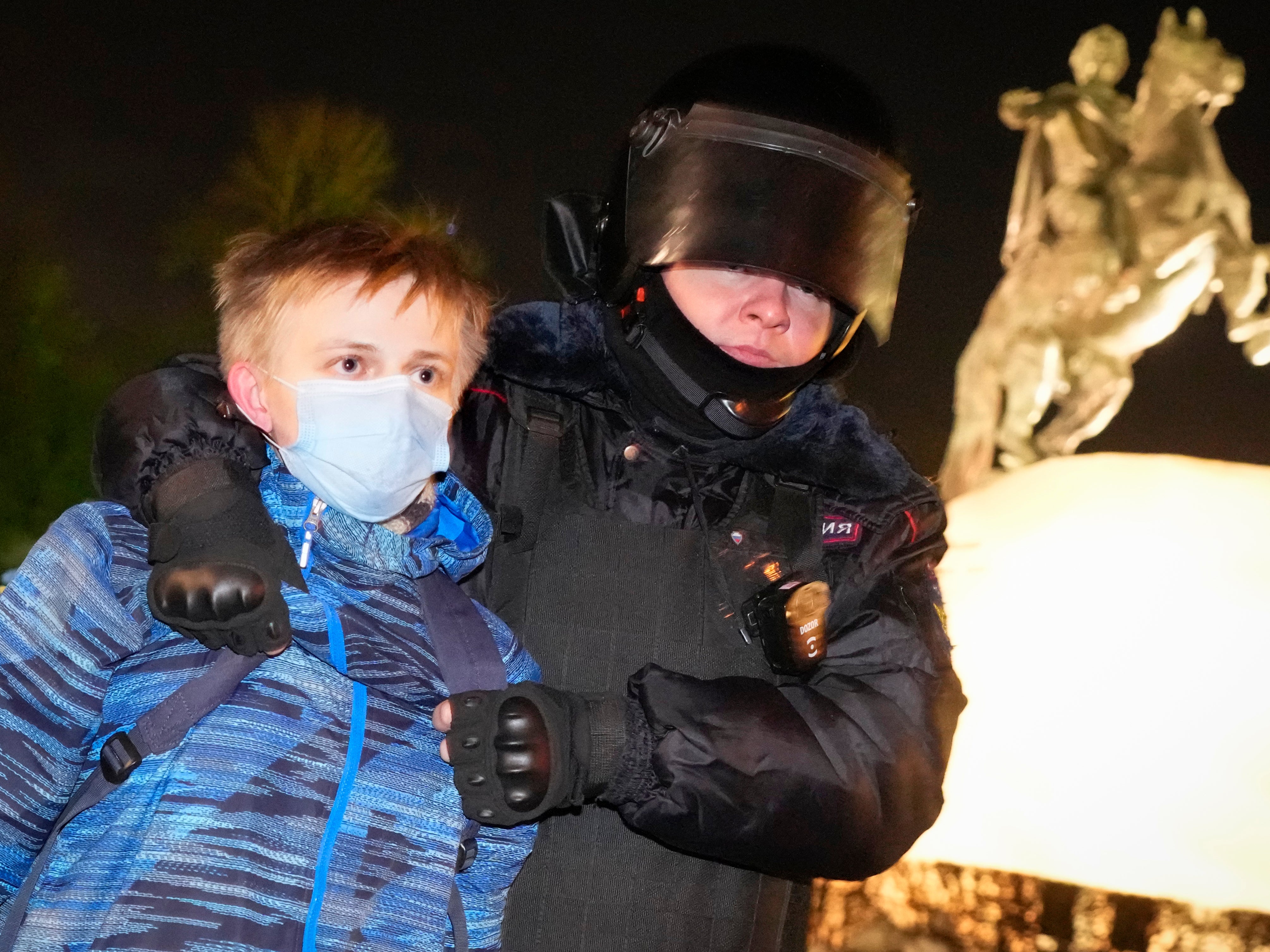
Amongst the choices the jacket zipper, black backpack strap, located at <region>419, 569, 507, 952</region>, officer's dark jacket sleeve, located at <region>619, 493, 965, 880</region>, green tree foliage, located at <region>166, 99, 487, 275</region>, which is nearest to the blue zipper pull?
the jacket zipper

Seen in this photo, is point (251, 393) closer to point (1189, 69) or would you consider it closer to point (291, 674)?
point (291, 674)

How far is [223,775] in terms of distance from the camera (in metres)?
0.93

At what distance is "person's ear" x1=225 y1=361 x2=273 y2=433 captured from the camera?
1122mm

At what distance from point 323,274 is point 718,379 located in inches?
19.4

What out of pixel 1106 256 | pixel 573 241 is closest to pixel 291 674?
pixel 573 241

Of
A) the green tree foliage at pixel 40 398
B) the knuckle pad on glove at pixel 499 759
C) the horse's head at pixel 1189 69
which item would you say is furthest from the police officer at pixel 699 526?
the green tree foliage at pixel 40 398

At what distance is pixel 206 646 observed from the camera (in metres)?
0.96

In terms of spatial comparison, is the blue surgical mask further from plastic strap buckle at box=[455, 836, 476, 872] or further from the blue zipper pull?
plastic strap buckle at box=[455, 836, 476, 872]

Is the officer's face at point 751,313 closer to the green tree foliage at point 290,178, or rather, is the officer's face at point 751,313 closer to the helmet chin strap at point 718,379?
the helmet chin strap at point 718,379

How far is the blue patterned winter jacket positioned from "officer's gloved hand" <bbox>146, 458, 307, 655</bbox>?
0.05m

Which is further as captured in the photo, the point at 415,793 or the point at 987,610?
the point at 987,610

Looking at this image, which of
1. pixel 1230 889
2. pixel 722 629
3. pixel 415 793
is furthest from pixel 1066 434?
pixel 415 793

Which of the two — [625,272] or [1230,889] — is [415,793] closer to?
[625,272]

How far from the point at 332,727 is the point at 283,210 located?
4106 millimetres
